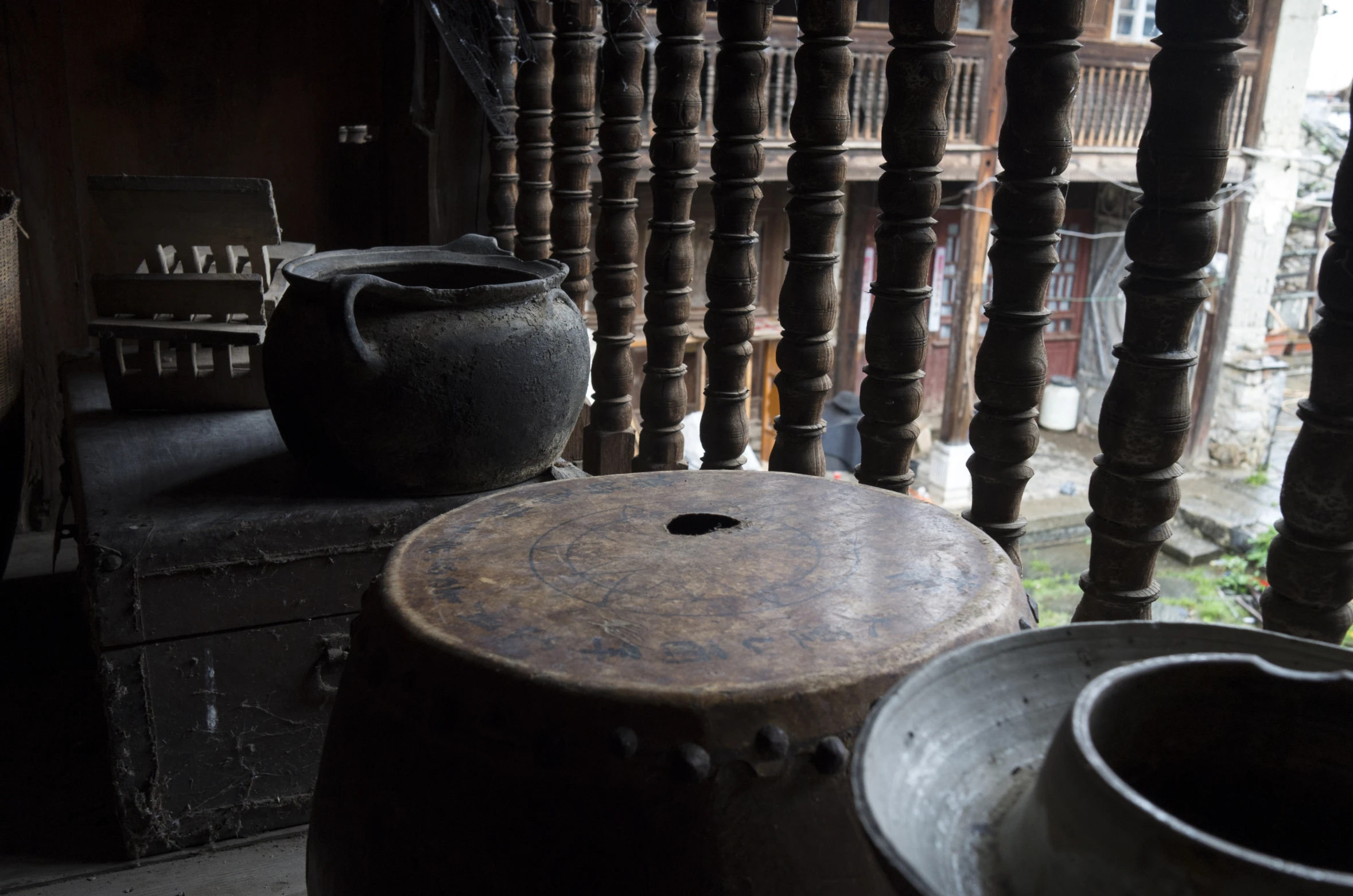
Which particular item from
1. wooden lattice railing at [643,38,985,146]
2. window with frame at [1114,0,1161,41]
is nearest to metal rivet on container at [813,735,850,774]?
wooden lattice railing at [643,38,985,146]

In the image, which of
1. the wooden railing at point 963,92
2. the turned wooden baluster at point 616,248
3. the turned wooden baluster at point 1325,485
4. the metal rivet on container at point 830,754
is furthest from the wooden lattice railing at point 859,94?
the metal rivet on container at point 830,754

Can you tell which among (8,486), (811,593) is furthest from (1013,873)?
(8,486)

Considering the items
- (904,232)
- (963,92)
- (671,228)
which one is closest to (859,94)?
(963,92)

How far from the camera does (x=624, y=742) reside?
2.90 ft

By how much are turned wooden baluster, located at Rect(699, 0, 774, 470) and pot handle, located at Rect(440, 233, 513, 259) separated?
46 centimetres

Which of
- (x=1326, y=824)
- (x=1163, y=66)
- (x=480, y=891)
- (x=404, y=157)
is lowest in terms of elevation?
(x=480, y=891)

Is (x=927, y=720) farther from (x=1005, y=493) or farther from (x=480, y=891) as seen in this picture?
(x=1005, y=493)

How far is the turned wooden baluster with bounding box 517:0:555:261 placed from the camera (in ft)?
10.0

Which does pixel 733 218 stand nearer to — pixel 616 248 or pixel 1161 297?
pixel 616 248

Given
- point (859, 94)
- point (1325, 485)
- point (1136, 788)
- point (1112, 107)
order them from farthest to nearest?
point (1112, 107) < point (859, 94) < point (1325, 485) < point (1136, 788)

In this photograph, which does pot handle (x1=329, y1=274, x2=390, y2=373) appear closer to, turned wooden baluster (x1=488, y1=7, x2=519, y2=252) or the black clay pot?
the black clay pot

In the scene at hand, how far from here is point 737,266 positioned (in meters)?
2.19

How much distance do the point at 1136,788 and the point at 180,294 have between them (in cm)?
226

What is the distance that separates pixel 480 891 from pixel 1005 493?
39.6 inches
